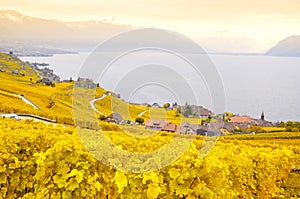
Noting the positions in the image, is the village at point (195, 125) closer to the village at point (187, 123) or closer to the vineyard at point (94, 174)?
the village at point (187, 123)

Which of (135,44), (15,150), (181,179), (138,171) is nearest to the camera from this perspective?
(181,179)

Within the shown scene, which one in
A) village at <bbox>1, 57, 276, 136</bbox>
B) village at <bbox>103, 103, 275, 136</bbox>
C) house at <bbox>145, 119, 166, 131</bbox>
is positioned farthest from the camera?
house at <bbox>145, 119, 166, 131</bbox>

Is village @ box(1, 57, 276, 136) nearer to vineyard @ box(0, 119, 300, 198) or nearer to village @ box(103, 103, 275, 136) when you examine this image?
village @ box(103, 103, 275, 136)

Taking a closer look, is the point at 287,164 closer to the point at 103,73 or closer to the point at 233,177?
the point at 233,177

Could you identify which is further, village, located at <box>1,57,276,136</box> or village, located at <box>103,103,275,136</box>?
village, located at <box>103,103,275,136</box>

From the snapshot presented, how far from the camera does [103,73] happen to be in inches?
277

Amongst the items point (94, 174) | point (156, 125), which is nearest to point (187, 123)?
point (156, 125)

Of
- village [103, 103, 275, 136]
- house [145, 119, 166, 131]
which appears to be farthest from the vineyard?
house [145, 119, 166, 131]

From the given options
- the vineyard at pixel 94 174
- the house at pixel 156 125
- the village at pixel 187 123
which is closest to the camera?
the vineyard at pixel 94 174

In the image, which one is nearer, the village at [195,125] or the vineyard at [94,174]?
the vineyard at [94,174]

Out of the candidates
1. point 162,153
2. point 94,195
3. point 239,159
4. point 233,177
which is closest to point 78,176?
point 94,195

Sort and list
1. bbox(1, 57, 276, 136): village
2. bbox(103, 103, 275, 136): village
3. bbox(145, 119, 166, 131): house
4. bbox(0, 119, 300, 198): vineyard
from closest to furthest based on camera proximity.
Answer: bbox(0, 119, 300, 198): vineyard → bbox(1, 57, 276, 136): village → bbox(103, 103, 275, 136): village → bbox(145, 119, 166, 131): house

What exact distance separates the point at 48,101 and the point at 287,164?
43.8 m

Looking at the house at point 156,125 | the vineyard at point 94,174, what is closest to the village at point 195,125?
the house at point 156,125
